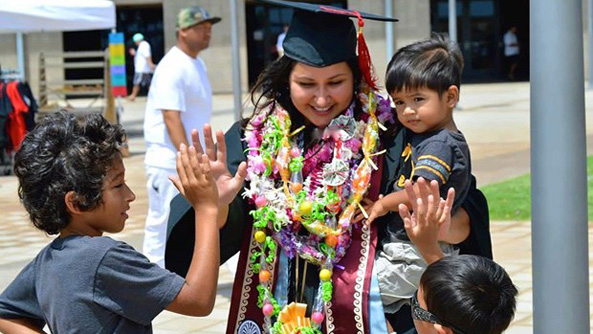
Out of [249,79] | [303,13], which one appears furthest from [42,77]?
[249,79]

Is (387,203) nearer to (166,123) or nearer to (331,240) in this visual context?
(331,240)

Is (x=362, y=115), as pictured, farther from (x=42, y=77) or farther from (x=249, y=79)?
(x=249, y=79)

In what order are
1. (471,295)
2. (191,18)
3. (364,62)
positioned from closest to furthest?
(471,295)
(364,62)
(191,18)

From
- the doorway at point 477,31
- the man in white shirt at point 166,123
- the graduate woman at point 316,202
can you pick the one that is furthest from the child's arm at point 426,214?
the doorway at point 477,31

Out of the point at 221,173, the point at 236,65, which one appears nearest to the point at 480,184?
the point at 236,65

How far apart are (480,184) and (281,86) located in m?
9.63

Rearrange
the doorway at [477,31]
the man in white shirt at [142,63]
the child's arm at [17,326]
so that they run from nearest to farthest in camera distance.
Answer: the child's arm at [17,326]
the man in white shirt at [142,63]
the doorway at [477,31]

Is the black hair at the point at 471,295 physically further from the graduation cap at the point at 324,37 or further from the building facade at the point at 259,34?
the building facade at the point at 259,34

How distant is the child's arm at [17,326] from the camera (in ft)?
10.3

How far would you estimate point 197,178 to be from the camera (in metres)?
3.05

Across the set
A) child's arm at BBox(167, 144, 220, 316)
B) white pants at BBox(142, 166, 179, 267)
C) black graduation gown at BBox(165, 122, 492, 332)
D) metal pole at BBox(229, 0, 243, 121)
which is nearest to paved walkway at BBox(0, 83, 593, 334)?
white pants at BBox(142, 166, 179, 267)

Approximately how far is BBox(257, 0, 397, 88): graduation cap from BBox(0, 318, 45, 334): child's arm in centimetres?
126

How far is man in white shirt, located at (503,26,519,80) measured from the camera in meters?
39.1

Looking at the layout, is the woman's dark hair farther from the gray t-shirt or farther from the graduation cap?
the gray t-shirt
